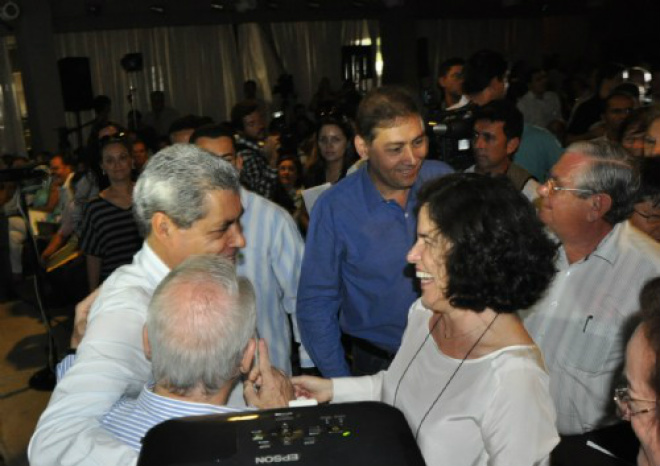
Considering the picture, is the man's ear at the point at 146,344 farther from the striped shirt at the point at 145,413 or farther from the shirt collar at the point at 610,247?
the shirt collar at the point at 610,247

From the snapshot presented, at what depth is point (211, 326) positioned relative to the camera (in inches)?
45.7

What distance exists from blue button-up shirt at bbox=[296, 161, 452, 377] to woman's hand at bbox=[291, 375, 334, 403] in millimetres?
611

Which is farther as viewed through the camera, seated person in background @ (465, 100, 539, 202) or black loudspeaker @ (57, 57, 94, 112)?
black loudspeaker @ (57, 57, 94, 112)

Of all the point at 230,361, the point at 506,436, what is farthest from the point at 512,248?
the point at 230,361

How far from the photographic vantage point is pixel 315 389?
1.69 metres

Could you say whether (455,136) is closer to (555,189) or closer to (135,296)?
(555,189)

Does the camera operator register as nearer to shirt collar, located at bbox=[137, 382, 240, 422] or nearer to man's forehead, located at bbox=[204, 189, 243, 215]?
man's forehead, located at bbox=[204, 189, 243, 215]

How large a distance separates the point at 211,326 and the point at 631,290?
1210 millimetres

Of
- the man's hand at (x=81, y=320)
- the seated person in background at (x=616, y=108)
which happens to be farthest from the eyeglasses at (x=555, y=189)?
the seated person in background at (x=616, y=108)

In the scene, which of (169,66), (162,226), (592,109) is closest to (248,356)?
(162,226)

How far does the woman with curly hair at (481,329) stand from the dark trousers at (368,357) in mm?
832

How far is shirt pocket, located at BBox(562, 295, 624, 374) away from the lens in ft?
5.92

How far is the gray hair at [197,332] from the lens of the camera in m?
1.15

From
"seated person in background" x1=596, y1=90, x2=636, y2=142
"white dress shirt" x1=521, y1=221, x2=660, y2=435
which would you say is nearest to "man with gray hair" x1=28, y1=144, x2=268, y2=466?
"white dress shirt" x1=521, y1=221, x2=660, y2=435
